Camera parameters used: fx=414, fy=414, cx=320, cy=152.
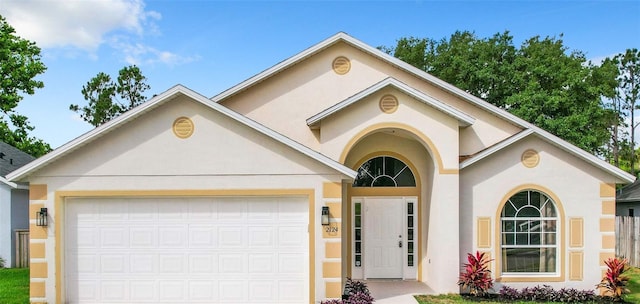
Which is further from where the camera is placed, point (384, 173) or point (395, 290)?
point (384, 173)

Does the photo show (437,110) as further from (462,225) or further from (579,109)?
(579,109)

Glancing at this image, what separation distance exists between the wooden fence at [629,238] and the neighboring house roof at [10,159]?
22851mm

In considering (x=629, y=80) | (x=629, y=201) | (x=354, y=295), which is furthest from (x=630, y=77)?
(x=354, y=295)

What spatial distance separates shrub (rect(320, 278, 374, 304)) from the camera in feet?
29.4

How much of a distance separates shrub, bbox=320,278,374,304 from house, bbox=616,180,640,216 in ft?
45.0

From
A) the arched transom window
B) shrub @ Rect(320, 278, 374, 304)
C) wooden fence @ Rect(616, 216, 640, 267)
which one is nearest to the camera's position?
shrub @ Rect(320, 278, 374, 304)

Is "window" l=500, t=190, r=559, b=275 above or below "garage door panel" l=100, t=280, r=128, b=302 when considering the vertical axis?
above

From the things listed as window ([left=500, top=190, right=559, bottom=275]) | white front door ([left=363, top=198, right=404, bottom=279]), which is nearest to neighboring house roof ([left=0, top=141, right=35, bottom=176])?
white front door ([left=363, top=198, right=404, bottom=279])

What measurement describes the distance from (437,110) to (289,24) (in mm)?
7479

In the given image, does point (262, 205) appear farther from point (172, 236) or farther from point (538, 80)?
point (538, 80)

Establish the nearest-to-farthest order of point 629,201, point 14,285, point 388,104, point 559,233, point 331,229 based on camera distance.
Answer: point 331,229 → point 388,104 → point 559,233 → point 14,285 → point 629,201

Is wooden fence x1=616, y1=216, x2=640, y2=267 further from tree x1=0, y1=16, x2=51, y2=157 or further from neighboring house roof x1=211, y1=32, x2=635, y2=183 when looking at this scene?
tree x1=0, y1=16, x2=51, y2=157

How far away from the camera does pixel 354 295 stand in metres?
9.19

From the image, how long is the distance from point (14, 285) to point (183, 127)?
711cm
